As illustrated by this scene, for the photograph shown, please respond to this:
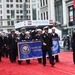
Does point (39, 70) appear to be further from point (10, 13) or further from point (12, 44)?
point (10, 13)

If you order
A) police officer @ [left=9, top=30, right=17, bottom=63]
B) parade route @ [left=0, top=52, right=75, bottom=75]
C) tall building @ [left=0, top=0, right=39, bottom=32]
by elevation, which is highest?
tall building @ [left=0, top=0, right=39, bottom=32]

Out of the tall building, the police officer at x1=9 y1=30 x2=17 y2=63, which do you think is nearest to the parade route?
the police officer at x1=9 y1=30 x2=17 y2=63

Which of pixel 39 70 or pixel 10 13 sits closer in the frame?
pixel 39 70

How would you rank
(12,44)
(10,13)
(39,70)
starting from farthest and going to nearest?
(10,13) → (12,44) → (39,70)

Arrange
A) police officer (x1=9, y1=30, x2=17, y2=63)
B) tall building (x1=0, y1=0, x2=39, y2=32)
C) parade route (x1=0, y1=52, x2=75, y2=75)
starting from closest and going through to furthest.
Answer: parade route (x1=0, y1=52, x2=75, y2=75) < police officer (x1=9, y1=30, x2=17, y2=63) < tall building (x1=0, y1=0, x2=39, y2=32)

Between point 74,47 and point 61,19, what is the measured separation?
120ft

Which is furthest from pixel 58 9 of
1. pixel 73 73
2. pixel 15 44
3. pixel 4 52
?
pixel 73 73

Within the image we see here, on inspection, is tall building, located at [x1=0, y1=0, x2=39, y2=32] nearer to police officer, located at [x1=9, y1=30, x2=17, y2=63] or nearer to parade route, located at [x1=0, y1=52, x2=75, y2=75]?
police officer, located at [x1=9, y1=30, x2=17, y2=63]

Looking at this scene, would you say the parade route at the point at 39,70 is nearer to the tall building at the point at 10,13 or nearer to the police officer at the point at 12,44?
the police officer at the point at 12,44

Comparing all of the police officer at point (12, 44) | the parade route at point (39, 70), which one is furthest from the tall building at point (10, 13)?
the parade route at point (39, 70)

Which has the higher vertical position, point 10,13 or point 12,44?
point 10,13

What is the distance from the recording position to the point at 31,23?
43750 millimetres

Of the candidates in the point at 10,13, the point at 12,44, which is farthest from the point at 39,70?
the point at 10,13

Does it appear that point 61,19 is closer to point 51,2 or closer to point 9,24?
point 51,2
